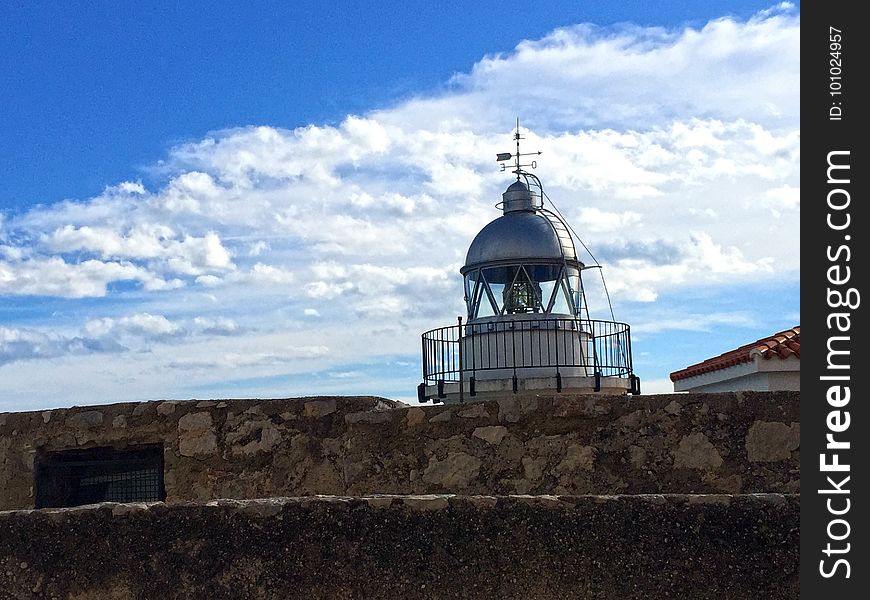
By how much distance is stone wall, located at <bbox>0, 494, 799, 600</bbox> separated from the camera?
3.58 metres

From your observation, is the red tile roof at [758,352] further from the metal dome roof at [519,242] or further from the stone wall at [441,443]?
the stone wall at [441,443]

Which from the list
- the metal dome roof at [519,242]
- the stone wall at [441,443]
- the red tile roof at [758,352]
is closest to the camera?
the stone wall at [441,443]

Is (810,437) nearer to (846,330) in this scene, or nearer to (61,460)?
(846,330)

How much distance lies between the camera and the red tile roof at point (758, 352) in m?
10.5

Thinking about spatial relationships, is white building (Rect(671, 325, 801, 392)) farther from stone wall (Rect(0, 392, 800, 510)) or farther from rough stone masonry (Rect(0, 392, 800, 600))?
rough stone masonry (Rect(0, 392, 800, 600))

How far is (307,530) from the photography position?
146 inches

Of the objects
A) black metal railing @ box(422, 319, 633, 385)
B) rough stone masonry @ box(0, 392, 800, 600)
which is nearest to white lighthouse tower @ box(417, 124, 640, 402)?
black metal railing @ box(422, 319, 633, 385)

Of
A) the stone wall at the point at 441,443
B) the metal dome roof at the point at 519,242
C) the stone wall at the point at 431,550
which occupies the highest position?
the metal dome roof at the point at 519,242

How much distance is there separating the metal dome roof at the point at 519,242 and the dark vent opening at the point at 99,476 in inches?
321

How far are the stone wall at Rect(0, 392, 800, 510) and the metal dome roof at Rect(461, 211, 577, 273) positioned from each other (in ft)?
27.4

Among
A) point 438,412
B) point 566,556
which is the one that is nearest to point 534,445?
point 438,412

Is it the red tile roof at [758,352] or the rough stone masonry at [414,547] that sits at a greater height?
the red tile roof at [758,352]

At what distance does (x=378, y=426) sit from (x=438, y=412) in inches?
12.4

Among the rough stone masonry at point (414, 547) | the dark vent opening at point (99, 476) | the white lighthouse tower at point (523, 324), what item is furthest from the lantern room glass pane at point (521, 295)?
the rough stone masonry at point (414, 547)
